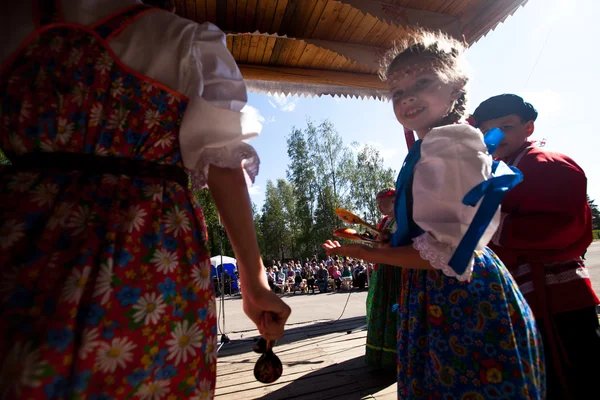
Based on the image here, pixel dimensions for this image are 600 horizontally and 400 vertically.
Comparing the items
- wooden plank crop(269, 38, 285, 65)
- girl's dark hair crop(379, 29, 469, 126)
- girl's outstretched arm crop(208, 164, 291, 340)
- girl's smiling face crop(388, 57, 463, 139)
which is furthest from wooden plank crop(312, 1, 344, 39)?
girl's outstretched arm crop(208, 164, 291, 340)

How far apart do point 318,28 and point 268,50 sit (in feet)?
1.93

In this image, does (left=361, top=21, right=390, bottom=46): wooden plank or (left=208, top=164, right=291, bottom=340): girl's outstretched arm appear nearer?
(left=208, top=164, right=291, bottom=340): girl's outstretched arm

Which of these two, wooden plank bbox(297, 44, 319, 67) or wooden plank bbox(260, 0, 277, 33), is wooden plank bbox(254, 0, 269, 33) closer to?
wooden plank bbox(260, 0, 277, 33)

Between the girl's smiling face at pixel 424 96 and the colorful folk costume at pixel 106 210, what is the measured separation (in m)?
0.80

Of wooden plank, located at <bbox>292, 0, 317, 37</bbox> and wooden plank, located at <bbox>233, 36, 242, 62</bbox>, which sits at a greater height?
wooden plank, located at <bbox>292, 0, 317, 37</bbox>

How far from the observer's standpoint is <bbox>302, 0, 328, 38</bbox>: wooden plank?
274 cm

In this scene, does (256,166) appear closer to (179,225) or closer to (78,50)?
(179,225)

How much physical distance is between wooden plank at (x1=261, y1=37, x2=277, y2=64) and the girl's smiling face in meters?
2.22

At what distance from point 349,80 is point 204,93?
128 inches

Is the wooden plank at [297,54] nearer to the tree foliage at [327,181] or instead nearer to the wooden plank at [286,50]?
the wooden plank at [286,50]

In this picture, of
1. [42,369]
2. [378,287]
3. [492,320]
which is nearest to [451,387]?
[492,320]

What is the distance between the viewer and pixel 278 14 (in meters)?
2.82

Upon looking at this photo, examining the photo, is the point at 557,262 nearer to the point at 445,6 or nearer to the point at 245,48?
the point at 445,6

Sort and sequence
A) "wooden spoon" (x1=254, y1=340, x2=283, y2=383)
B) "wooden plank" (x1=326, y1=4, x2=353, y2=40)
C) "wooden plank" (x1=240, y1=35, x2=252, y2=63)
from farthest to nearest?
"wooden plank" (x1=240, y1=35, x2=252, y2=63) → "wooden plank" (x1=326, y1=4, x2=353, y2=40) → "wooden spoon" (x1=254, y1=340, x2=283, y2=383)
